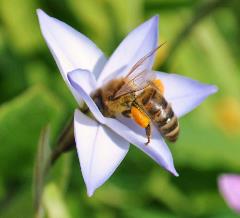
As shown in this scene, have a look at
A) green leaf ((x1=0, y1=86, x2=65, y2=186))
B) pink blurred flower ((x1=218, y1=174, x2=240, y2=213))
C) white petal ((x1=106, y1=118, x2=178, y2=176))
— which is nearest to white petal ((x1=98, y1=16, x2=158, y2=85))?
white petal ((x1=106, y1=118, x2=178, y2=176))

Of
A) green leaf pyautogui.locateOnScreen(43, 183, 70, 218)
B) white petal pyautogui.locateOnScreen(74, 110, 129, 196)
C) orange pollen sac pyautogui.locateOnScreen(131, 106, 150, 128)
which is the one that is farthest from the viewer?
green leaf pyautogui.locateOnScreen(43, 183, 70, 218)

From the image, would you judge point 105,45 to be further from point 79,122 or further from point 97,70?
point 79,122

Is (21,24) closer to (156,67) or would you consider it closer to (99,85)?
(156,67)

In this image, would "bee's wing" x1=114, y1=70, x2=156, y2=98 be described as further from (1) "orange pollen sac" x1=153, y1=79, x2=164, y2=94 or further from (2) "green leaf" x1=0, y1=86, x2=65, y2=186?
(2) "green leaf" x1=0, y1=86, x2=65, y2=186

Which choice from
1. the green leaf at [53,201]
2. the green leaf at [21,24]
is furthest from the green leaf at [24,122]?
the green leaf at [21,24]

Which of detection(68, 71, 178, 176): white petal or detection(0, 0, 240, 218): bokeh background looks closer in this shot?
detection(68, 71, 178, 176): white petal

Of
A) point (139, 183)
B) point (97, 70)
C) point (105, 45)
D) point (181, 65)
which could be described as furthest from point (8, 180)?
point (181, 65)

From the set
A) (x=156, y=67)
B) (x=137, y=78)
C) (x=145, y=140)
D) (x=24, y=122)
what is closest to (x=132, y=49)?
(x=137, y=78)
